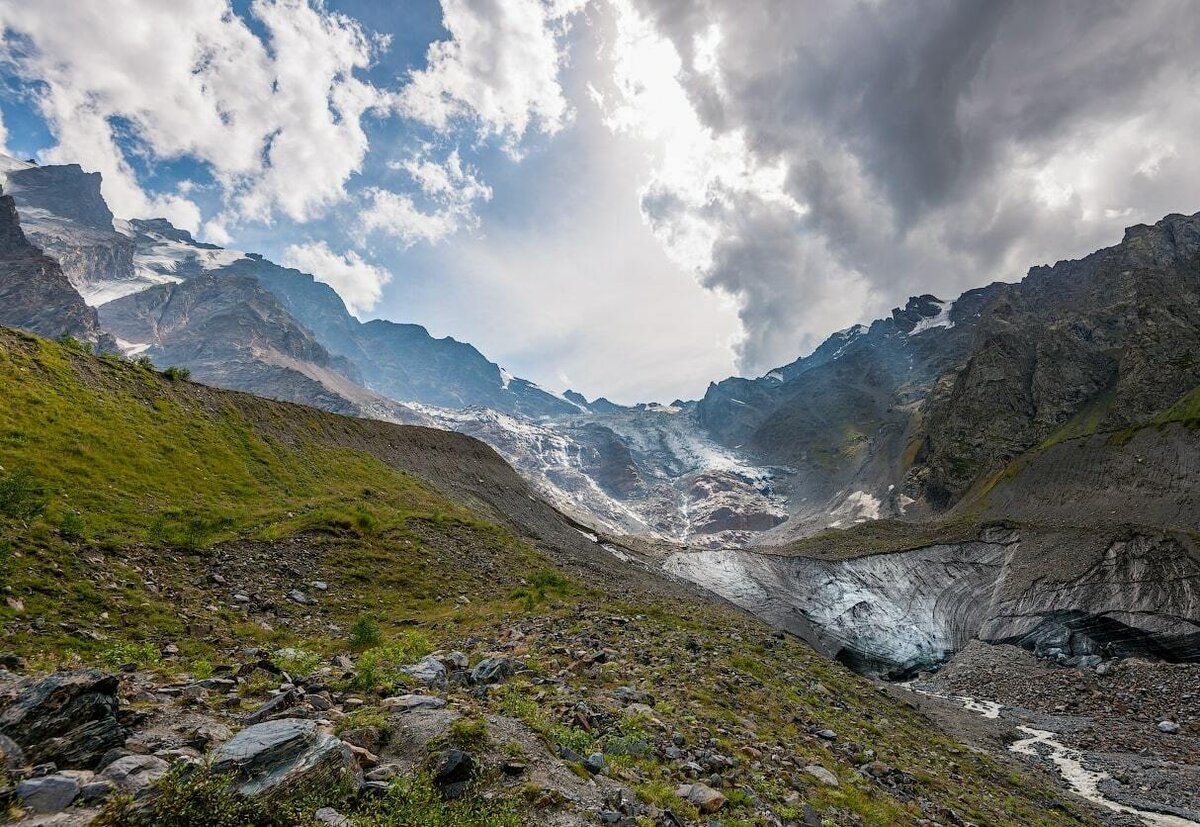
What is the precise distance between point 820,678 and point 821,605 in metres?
74.5

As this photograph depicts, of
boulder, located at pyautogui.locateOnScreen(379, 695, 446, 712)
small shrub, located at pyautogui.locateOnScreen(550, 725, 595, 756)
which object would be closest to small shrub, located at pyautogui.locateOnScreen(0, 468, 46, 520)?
boulder, located at pyautogui.locateOnScreen(379, 695, 446, 712)

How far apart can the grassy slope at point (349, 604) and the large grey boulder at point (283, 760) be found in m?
1.13

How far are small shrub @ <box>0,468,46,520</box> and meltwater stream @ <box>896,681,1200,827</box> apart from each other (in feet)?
163

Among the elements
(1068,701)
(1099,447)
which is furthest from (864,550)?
(1068,701)

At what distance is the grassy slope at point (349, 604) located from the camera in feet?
48.3

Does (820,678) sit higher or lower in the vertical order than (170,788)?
lower

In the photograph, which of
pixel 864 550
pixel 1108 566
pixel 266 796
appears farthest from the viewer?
pixel 864 550

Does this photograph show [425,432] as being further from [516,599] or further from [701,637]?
[701,637]

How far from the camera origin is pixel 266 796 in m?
7.13

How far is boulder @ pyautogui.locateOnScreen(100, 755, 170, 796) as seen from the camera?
22.7 feet

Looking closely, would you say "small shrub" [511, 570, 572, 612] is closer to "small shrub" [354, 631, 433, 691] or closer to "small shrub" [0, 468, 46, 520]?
"small shrub" [354, 631, 433, 691]

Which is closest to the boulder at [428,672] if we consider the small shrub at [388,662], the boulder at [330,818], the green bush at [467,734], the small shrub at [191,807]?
the small shrub at [388,662]

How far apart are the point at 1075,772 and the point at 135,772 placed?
1836 inches

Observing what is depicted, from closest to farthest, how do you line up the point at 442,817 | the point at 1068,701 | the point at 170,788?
the point at 170,788, the point at 442,817, the point at 1068,701
